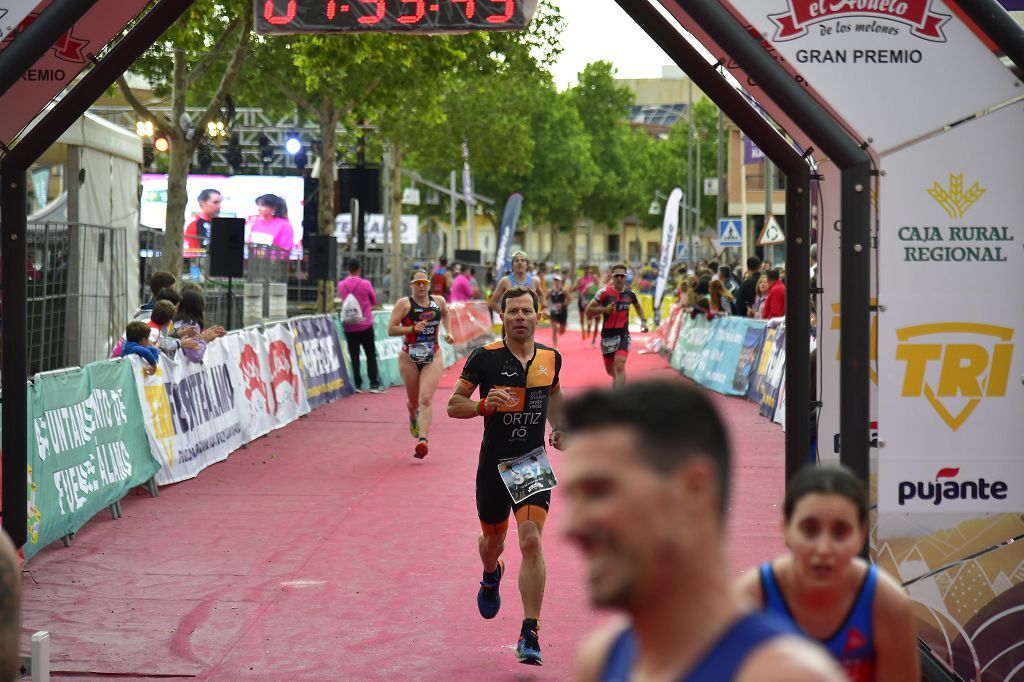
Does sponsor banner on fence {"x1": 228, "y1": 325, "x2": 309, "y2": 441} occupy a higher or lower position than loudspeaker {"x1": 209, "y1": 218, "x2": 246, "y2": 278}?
lower

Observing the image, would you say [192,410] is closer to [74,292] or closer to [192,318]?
[192,318]

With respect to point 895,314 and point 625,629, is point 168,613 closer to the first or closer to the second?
point 895,314

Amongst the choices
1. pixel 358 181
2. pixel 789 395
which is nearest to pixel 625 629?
pixel 789 395

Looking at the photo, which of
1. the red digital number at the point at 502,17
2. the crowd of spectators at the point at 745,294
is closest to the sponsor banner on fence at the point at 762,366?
the crowd of spectators at the point at 745,294

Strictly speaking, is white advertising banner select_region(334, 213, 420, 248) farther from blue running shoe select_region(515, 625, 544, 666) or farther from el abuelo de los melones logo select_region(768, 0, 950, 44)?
el abuelo de los melones logo select_region(768, 0, 950, 44)

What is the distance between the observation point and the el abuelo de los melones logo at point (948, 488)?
21.8 feet

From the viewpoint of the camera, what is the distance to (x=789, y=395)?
26.0 ft

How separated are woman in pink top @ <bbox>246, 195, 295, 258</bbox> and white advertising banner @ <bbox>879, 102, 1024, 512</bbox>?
1525 inches

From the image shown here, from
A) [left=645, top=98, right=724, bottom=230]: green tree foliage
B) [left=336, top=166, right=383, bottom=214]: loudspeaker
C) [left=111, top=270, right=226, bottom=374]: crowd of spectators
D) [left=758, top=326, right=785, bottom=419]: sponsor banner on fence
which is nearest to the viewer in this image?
[left=111, top=270, right=226, bottom=374]: crowd of spectators

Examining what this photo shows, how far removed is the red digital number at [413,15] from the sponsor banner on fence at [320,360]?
12186 mm

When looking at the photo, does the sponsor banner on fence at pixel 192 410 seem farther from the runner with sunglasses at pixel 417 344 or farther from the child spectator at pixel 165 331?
the runner with sunglasses at pixel 417 344

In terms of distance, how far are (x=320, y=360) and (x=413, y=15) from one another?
13.9 metres

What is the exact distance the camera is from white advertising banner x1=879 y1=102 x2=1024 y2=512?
6566 millimetres

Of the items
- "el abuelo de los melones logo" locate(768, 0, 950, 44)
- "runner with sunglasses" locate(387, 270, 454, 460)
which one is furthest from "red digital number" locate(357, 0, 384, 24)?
"runner with sunglasses" locate(387, 270, 454, 460)
